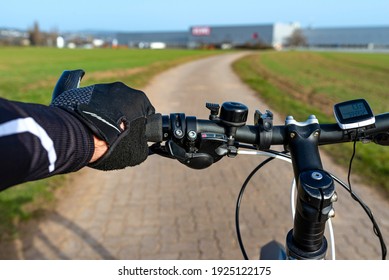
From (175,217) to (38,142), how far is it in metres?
3.64

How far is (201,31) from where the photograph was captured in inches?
5182

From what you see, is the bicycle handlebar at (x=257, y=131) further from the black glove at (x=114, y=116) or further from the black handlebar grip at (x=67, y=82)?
the black handlebar grip at (x=67, y=82)

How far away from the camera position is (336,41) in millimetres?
120750

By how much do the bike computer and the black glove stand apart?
717 millimetres

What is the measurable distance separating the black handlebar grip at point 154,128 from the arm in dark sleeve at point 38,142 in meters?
0.26

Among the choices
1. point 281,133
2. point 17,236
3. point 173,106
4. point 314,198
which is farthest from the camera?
point 173,106

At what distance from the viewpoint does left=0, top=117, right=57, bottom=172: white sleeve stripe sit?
0.81m

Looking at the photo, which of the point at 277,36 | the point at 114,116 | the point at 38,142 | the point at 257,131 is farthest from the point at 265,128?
the point at 277,36

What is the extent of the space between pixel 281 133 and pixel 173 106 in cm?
1059

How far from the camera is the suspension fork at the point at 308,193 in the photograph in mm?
1055

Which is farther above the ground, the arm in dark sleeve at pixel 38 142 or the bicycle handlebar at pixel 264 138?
the arm in dark sleeve at pixel 38 142

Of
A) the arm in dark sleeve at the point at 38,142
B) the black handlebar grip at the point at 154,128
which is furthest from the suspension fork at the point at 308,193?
the arm in dark sleeve at the point at 38,142
